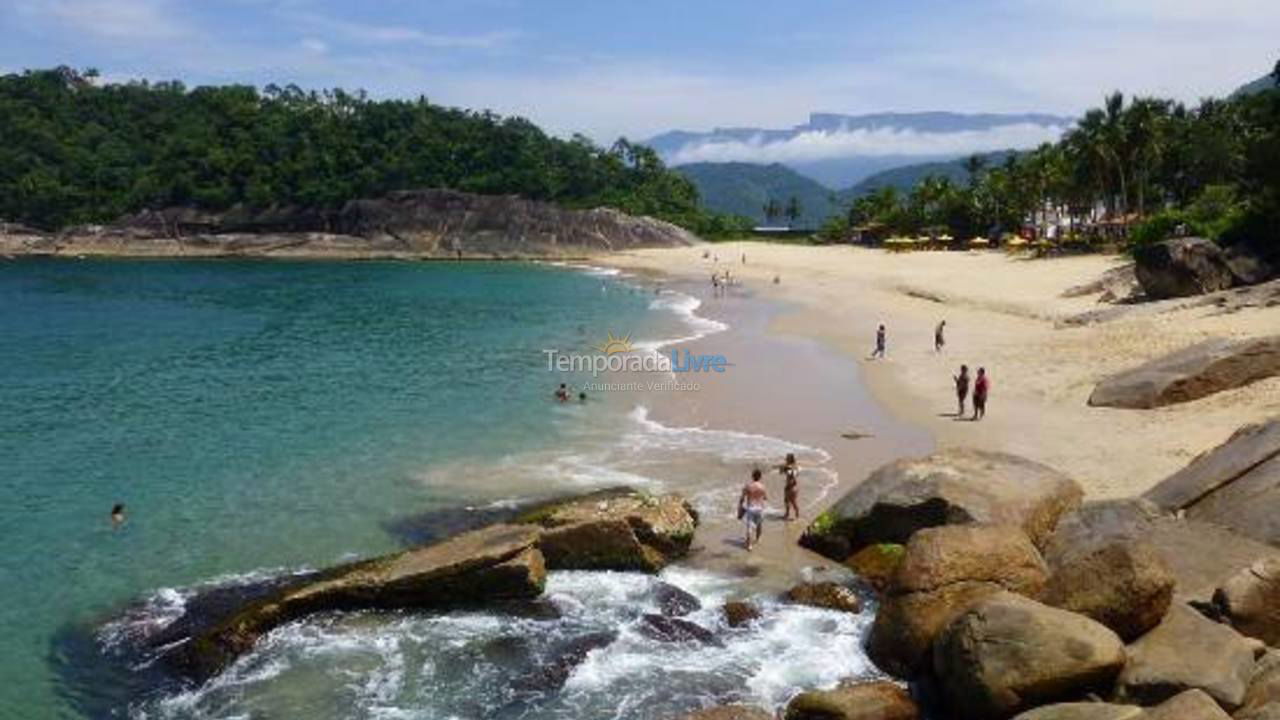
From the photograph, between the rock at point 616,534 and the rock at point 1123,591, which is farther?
the rock at point 616,534

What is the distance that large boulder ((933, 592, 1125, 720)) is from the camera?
507 inches

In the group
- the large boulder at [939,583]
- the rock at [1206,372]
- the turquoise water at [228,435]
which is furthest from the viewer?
the rock at [1206,372]

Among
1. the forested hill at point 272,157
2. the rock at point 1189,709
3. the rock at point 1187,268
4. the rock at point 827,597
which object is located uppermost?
the forested hill at point 272,157

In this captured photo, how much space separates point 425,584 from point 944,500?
383 inches

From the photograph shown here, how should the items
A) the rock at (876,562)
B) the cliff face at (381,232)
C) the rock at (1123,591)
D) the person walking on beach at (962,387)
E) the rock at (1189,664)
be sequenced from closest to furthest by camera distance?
the rock at (1189,664), the rock at (1123,591), the rock at (876,562), the person walking on beach at (962,387), the cliff face at (381,232)

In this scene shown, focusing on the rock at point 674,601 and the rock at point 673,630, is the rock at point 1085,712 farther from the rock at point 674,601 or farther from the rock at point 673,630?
the rock at point 674,601

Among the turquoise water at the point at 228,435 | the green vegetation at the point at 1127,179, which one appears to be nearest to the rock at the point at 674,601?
the turquoise water at the point at 228,435

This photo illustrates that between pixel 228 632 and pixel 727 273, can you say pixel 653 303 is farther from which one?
pixel 228 632

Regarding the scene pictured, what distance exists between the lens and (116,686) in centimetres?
1673

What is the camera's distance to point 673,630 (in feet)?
59.0

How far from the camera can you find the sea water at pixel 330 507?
1648 cm

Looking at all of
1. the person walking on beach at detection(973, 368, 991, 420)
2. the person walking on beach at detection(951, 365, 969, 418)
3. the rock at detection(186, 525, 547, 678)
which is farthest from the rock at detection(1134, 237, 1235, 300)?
the rock at detection(186, 525, 547, 678)

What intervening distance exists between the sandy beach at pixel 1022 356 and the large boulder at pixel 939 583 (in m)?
8.14

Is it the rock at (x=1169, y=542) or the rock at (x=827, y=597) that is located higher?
the rock at (x=1169, y=542)
